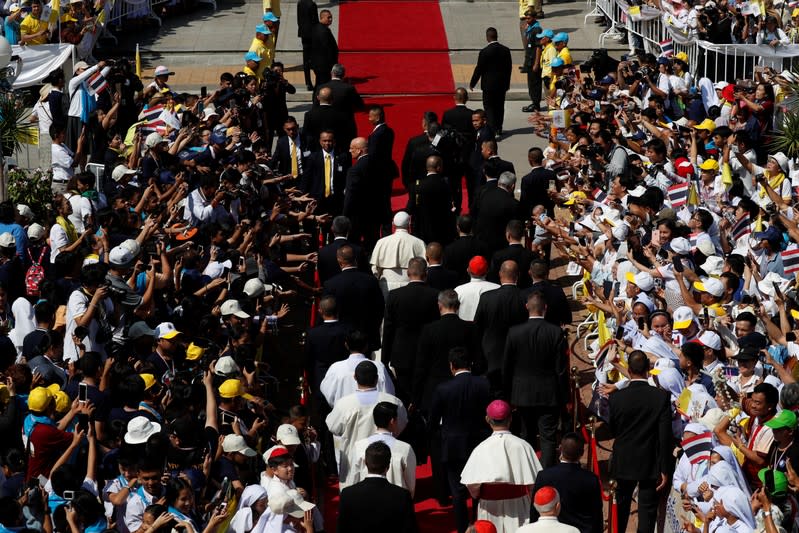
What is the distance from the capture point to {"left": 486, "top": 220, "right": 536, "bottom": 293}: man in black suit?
14859 millimetres

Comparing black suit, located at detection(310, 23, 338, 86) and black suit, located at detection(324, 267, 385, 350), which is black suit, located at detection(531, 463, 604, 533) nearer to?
black suit, located at detection(324, 267, 385, 350)

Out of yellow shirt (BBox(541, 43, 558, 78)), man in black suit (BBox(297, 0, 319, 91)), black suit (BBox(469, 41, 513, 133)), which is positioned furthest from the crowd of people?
man in black suit (BBox(297, 0, 319, 91))

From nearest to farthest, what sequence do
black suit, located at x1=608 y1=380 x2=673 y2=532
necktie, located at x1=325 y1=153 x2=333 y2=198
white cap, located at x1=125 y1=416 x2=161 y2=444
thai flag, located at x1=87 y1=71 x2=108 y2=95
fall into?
white cap, located at x1=125 y1=416 x2=161 y2=444 → black suit, located at x1=608 y1=380 x2=673 y2=532 → necktie, located at x1=325 y1=153 x2=333 y2=198 → thai flag, located at x1=87 y1=71 x2=108 y2=95

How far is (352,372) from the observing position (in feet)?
40.9

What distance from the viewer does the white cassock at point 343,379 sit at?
12.4m

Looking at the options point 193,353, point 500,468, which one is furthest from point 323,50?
point 500,468

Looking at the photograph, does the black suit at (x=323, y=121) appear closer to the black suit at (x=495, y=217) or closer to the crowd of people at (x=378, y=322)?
the crowd of people at (x=378, y=322)

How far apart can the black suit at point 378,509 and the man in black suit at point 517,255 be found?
470cm

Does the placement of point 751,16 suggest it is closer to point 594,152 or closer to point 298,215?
point 594,152

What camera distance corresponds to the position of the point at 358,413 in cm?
1191

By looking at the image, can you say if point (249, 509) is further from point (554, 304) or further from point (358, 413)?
point (554, 304)

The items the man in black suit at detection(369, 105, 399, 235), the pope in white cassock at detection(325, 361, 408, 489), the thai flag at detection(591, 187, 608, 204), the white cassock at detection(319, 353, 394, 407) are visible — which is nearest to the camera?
the pope in white cassock at detection(325, 361, 408, 489)

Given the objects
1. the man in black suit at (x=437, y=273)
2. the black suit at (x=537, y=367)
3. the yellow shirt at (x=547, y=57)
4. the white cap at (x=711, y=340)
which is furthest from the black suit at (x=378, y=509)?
the yellow shirt at (x=547, y=57)

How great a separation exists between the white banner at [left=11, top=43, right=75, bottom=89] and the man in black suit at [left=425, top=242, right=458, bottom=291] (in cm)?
874
